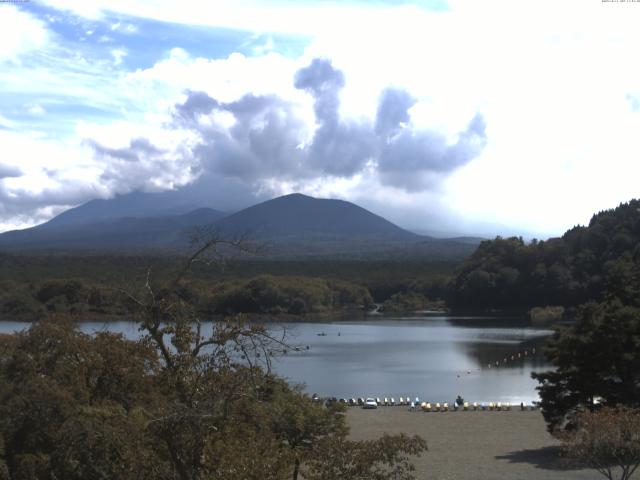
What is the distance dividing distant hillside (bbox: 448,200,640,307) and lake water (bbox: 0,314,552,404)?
8.02 metres

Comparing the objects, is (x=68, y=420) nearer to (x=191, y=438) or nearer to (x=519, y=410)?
(x=191, y=438)

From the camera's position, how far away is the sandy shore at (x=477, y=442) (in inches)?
588

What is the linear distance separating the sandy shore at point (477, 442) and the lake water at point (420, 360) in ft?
11.6

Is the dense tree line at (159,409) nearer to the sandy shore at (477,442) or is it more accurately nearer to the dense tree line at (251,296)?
A: the sandy shore at (477,442)

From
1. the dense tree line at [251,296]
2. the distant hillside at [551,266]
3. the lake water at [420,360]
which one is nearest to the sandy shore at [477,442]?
the lake water at [420,360]

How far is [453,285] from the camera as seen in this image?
7456cm

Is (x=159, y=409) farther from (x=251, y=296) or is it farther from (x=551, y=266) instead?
(x=551, y=266)

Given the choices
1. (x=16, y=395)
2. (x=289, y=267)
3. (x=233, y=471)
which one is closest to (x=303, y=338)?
(x=16, y=395)

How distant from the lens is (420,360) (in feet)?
129

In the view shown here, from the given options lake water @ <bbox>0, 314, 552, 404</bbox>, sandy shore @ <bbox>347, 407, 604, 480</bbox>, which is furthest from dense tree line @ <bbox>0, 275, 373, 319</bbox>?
sandy shore @ <bbox>347, 407, 604, 480</bbox>

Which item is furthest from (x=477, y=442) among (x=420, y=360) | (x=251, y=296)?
(x=251, y=296)

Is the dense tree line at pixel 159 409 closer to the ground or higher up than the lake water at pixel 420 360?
higher up

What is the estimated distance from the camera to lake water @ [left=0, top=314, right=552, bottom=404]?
3008 cm

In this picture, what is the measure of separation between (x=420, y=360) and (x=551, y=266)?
109 feet
